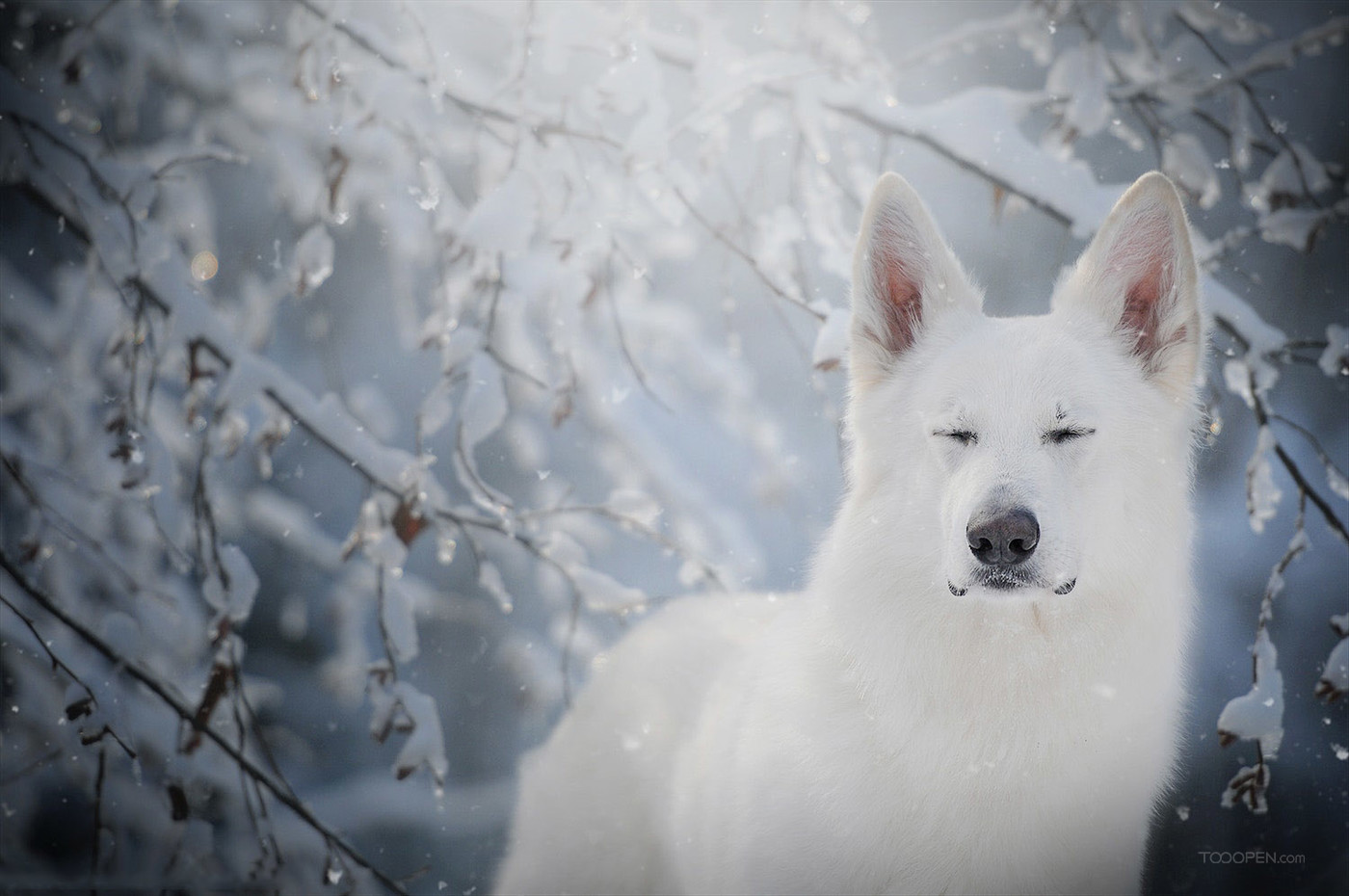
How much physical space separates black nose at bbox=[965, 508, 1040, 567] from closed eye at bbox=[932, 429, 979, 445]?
0.19 metres

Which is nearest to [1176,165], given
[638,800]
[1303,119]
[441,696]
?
[1303,119]

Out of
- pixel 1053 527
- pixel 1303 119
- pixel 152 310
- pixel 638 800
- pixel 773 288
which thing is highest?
pixel 1303 119

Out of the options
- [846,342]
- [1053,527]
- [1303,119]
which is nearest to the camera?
[1053,527]

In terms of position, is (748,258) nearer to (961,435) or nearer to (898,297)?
(898,297)

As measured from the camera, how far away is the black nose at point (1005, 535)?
45.1 inches

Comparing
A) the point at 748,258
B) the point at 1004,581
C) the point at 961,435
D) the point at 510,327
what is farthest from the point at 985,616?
the point at 510,327

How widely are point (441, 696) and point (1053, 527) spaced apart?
7.85ft

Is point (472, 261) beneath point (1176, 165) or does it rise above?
beneath

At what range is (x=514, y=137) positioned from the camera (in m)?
1.73

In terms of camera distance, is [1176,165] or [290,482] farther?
[290,482]

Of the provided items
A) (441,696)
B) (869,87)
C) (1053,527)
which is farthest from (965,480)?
(441,696)

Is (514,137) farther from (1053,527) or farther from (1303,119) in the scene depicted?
(1303,119)

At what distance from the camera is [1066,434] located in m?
1.29

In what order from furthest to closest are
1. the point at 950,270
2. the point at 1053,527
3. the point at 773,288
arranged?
the point at 773,288, the point at 950,270, the point at 1053,527
